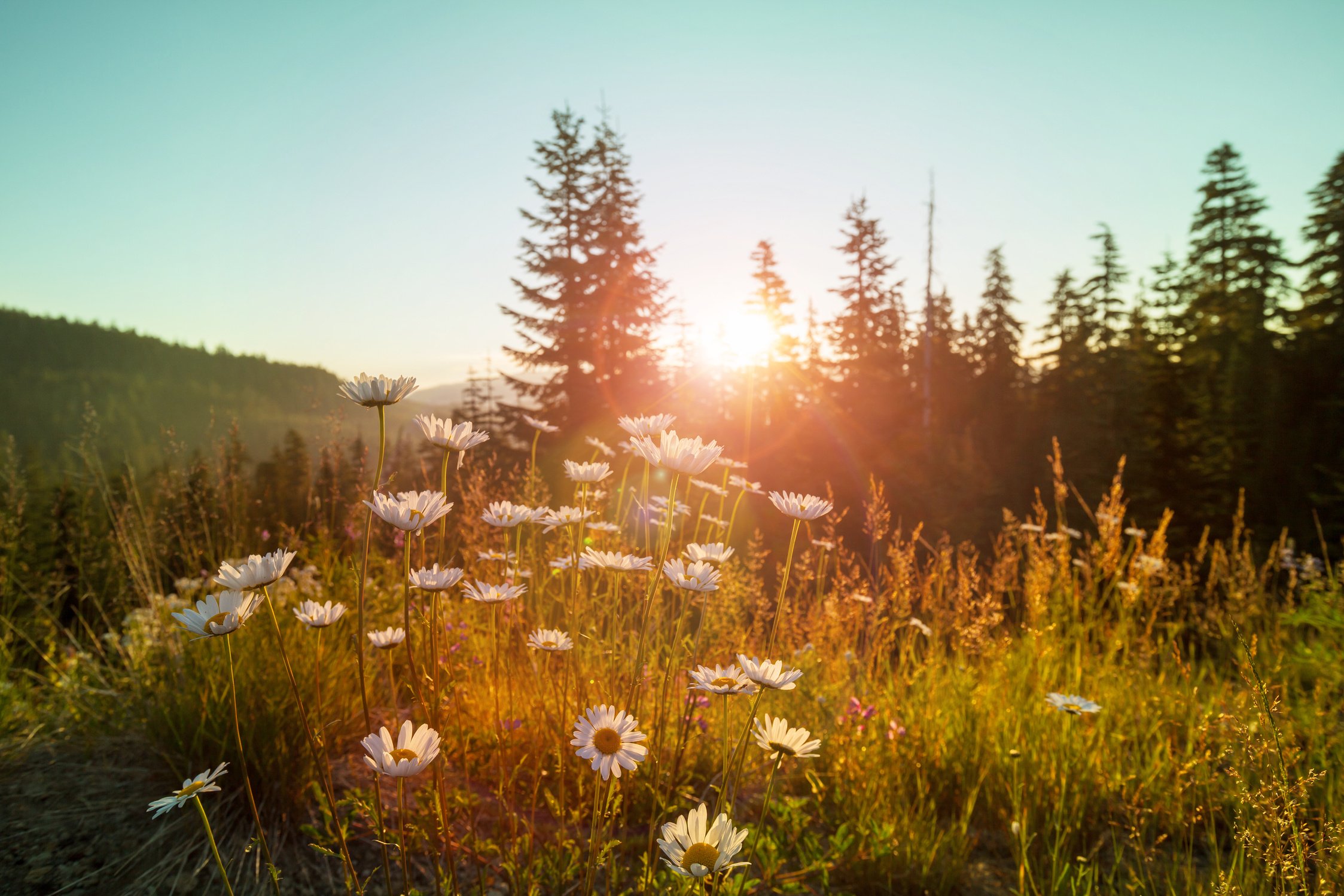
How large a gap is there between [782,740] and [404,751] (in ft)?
2.18

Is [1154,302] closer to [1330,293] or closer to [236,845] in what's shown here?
[1330,293]

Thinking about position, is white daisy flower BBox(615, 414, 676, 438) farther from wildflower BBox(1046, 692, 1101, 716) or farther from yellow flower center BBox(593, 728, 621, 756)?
wildflower BBox(1046, 692, 1101, 716)

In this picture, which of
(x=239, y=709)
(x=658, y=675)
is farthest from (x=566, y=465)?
(x=239, y=709)

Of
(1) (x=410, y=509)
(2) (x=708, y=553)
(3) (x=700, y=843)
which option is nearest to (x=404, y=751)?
(1) (x=410, y=509)

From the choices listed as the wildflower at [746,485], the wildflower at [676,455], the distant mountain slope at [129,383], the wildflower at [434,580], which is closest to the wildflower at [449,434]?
the wildflower at [434,580]

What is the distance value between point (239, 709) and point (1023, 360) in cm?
3421

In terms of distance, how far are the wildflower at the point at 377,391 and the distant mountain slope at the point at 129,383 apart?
3757 centimetres

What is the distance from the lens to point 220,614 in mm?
1019

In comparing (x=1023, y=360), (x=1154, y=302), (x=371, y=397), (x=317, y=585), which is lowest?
(x=317, y=585)

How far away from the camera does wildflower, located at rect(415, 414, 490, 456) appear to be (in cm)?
128

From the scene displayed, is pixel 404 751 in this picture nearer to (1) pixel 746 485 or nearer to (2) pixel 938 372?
(1) pixel 746 485

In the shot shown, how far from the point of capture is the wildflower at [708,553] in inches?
60.2

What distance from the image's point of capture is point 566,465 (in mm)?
1817

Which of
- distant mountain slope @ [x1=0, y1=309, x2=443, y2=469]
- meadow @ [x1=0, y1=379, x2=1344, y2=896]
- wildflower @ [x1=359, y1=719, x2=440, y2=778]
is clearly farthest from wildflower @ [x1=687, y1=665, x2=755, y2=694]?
distant mountain slope @ [x1=0, y1=309, x2=443, y2=469]
